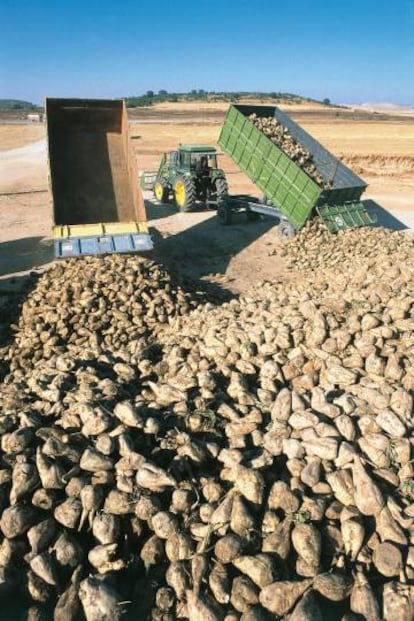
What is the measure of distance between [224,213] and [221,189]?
810 mm

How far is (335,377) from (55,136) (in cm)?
947

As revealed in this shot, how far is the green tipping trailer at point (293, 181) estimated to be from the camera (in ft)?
37.4

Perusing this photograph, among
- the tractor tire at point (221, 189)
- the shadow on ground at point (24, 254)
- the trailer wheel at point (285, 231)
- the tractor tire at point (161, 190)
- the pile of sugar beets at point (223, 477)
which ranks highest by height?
the tractor tire at point (221, 189)

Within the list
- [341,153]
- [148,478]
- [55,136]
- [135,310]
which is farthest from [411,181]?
[148,478]

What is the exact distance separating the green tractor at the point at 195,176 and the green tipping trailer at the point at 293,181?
107 centimetres

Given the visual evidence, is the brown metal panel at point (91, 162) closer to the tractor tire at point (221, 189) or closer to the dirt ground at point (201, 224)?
the dirt ground at point (201, 224)

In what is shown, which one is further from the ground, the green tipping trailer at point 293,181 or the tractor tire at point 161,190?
the green tipping trailer at point 293,181

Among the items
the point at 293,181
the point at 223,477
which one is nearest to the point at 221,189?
the point at 293,181

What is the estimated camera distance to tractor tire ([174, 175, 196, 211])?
14.1 m

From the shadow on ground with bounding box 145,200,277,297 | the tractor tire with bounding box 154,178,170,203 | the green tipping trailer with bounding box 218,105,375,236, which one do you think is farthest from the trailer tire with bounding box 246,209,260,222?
the tractor tire with bounding box 154,178,170,203

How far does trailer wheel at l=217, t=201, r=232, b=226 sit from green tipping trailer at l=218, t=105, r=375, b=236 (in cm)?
72

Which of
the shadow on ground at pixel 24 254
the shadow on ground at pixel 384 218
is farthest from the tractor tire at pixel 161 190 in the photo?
the shadow on ground at pixel 384 218

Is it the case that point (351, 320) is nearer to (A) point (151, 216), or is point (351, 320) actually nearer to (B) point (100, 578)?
(B) point (100, 578)

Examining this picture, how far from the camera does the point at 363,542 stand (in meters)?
3.31
